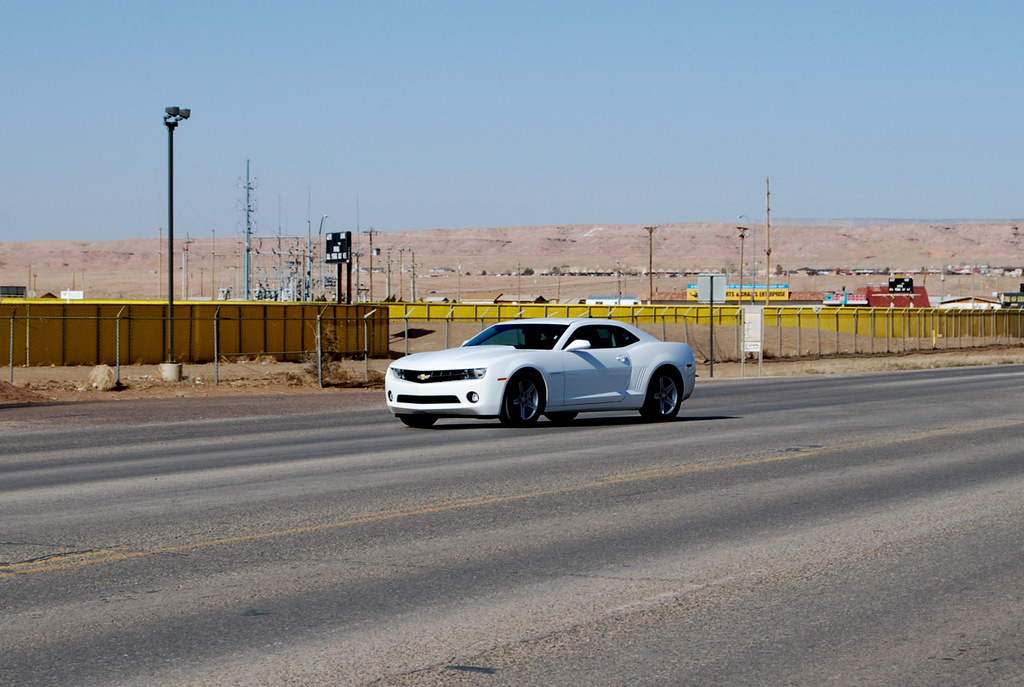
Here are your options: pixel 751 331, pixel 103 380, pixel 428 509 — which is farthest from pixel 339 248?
pixel 428 509

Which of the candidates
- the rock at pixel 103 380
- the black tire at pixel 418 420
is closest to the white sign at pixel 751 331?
the rock at pixel 103 380

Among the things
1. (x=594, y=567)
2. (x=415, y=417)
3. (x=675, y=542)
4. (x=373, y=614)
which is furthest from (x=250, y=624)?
(x=415, y=417)

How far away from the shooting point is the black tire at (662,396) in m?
18.8

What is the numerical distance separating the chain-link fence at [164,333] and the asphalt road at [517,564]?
24.7 m

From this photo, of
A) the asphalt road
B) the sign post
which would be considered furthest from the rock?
the sign post

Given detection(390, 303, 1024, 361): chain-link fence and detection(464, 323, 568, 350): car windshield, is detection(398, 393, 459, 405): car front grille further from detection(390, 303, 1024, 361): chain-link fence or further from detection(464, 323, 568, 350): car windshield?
detection(390, 303, 1024, 361): chain-link fence

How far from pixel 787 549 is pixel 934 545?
1.04 m

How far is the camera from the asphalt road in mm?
5816

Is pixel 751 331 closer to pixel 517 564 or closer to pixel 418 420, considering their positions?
pixel 418 420

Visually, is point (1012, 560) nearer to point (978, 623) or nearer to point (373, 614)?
point (978, 623)

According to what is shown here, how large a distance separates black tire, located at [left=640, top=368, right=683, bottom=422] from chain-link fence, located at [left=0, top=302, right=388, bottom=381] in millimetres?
19857

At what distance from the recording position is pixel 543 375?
17.5m

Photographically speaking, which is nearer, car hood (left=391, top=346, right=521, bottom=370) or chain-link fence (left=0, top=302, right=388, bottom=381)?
car hood (left=391, top=346, right=521, bottom=370)

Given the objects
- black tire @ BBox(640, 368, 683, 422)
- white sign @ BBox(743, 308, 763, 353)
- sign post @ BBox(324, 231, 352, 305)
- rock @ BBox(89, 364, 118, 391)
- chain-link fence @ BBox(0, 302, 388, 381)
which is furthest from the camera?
sign post @ BBox(324, 231, 352, 305)
